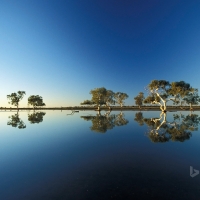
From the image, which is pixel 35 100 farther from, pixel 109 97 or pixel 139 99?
pixel 139 99

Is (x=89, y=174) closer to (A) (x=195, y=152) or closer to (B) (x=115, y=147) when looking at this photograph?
(B) (x=115, y=147)

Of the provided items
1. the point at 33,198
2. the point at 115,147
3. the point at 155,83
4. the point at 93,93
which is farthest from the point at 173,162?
the point at 93,93

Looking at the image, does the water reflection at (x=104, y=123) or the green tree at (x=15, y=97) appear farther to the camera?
the green tree at (x=15, y=97)

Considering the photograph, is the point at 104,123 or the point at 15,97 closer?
the point at 104,123

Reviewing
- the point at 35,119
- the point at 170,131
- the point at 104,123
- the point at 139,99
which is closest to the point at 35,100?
the point at 139,99

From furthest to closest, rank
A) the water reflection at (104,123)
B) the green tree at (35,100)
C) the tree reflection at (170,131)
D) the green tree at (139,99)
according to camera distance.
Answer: the green tree at (35,100) < the green tree at (139,99) < the water reflection at (104,123) < the tree reflection at (170,131)

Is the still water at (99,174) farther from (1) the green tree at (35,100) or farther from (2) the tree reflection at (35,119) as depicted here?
(1) the green tree at (35,100)

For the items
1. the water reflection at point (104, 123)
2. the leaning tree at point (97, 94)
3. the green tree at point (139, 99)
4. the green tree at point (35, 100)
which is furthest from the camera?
the green tree at point (35, 100)

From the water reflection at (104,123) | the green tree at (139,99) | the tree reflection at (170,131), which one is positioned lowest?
the tree reflection at (170,131)

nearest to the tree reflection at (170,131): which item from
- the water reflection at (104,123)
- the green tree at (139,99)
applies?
the water reflection at (104,123)

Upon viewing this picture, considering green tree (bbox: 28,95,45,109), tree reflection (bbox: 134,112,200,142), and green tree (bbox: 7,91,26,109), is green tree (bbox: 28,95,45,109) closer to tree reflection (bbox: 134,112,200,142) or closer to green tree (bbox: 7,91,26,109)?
green tree (bbox: 7,91,26,109)

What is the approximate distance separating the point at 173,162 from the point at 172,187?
335cm

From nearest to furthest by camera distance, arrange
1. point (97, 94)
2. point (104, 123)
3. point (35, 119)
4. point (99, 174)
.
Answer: point (99, 174) → point (104, 123) → point (35, 119) → point (97, 94)

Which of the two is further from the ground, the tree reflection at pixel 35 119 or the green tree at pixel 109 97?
the green tree at pixel 109 97
